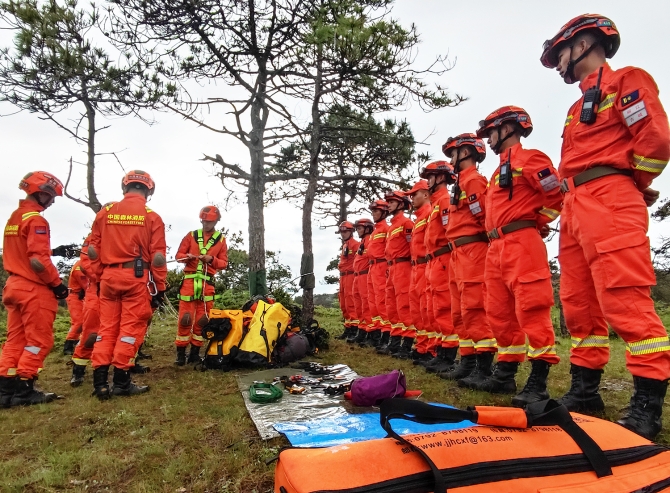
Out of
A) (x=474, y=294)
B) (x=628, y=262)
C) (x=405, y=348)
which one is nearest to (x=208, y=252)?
(x=405, y=348)

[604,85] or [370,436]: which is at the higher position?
[604,85]

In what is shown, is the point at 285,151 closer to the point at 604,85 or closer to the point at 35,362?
the point at 35,362

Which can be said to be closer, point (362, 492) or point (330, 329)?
point (362, 492)

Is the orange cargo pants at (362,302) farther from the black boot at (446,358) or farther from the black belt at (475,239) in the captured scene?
the black belt at (475,239)

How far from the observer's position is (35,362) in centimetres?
471

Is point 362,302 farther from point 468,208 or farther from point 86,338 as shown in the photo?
point 86,338

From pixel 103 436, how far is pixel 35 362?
6.50 ft

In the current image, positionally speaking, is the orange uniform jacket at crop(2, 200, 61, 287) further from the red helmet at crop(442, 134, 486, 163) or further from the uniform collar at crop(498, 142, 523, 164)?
the uniform collar at crop(498, 142, 523, 164)

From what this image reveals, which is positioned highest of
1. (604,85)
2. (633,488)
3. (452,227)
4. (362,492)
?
(604,85)

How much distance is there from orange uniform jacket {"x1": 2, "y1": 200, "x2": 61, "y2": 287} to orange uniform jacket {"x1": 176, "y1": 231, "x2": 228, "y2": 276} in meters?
2.11

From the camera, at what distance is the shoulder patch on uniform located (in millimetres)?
2662

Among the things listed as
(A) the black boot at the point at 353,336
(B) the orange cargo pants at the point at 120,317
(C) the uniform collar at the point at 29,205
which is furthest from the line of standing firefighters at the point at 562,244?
(C) the uniform collar at the point at 29,205

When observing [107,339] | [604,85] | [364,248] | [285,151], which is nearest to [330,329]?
[364,248]

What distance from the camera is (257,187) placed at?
952cm
